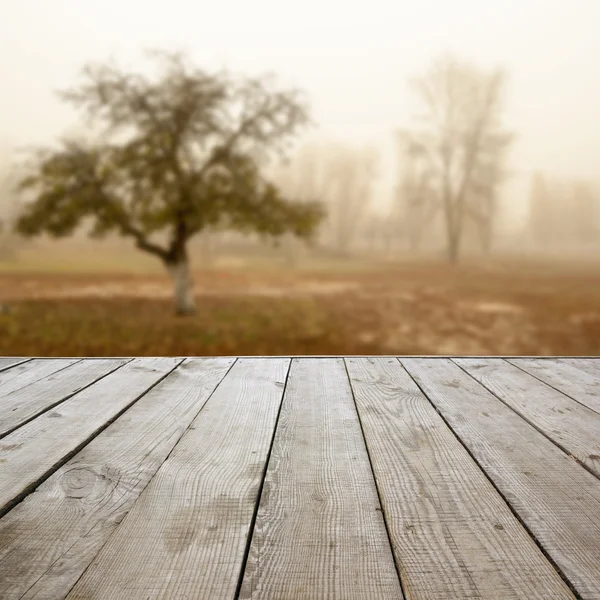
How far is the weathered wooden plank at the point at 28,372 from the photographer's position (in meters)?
1.78

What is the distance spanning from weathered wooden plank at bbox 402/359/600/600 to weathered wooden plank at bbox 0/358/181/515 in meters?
0.91

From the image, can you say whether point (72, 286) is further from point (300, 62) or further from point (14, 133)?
point (300, 62)

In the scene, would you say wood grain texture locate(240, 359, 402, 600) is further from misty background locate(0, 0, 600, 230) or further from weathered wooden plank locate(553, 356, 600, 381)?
misty background locate(0, 0, 600, 230)

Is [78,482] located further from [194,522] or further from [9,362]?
[9,362]

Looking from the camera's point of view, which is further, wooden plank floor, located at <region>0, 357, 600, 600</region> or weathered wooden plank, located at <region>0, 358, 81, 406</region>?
Answer: weathered wooden plank, located at <region>0, 358, 81, 406</region>

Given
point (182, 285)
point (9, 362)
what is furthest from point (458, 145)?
point (9, 362)

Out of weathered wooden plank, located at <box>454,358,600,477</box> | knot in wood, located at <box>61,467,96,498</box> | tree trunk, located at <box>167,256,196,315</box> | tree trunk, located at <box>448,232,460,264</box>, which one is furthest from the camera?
tree trunk, located at <box>448,232,460,264</box>

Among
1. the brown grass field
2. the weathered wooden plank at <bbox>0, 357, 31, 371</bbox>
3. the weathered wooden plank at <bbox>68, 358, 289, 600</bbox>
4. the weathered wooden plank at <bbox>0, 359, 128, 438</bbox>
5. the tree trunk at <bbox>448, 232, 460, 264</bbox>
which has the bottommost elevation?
the brown grass field

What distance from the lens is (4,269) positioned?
662 cm

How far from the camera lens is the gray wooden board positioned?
737 millimetres

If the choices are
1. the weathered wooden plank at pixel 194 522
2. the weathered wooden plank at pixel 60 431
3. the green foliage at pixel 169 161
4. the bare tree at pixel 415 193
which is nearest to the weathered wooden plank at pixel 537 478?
the weathered wooden plank at pixel 194 522

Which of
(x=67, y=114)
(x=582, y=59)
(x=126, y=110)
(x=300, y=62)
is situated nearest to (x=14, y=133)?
(x=67, y=114)

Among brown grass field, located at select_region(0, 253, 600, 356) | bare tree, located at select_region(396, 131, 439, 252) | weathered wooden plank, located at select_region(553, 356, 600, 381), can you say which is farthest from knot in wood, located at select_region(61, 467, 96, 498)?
bare tree, located at select_region(396, 131, 439, 252)

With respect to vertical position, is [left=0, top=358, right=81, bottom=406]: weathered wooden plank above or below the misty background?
below
